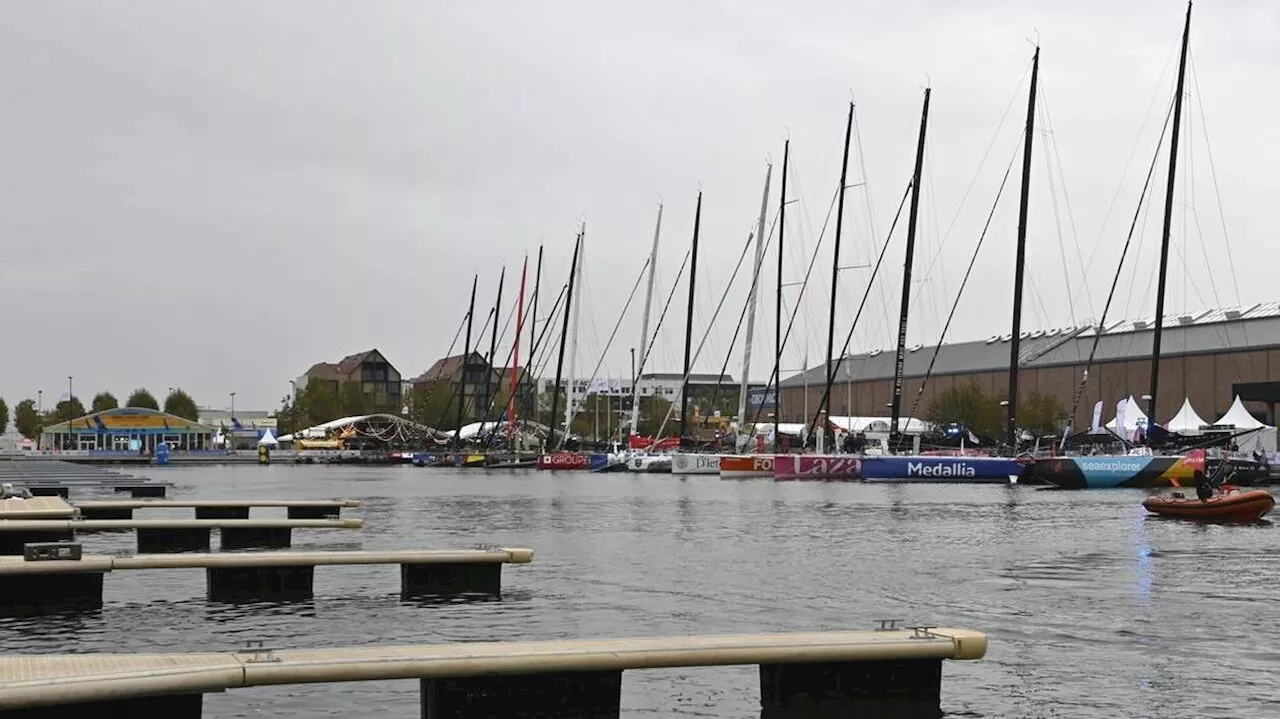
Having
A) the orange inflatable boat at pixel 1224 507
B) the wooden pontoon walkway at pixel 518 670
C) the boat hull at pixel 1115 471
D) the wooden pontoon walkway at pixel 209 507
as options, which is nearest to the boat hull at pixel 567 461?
the boat hull at pixel 1115 471

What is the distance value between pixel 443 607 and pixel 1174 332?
445ft

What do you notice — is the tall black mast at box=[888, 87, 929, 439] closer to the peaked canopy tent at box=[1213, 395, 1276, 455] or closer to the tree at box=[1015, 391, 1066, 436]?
the peaked canopy tent at box=[1213, 395, 1276, 455]

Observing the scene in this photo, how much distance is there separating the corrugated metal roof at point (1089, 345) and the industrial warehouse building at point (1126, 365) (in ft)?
0.43

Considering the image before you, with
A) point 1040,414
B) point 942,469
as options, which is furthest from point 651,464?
point 1040,414

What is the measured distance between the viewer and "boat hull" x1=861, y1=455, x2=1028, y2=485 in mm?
74125

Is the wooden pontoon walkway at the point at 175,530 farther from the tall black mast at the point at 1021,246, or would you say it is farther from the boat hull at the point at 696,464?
the boat hull at the point at 696,464

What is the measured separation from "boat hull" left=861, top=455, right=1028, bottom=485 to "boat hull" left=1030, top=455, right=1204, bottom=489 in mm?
3777


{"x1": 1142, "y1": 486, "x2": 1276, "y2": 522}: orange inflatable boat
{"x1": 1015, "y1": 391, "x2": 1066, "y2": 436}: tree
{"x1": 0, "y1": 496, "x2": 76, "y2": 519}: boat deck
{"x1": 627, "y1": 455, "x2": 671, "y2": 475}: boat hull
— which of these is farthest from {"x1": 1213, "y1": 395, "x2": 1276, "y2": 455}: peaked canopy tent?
{"x1": 0, "y1": 496, "x2": 76, "y2": 519}: boat deck

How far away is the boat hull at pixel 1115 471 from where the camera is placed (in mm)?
67438

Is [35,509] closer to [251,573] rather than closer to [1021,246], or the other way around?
[251,573]

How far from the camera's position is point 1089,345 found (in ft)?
502

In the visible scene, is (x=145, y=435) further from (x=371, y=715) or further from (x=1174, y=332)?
(x=371, y=715)

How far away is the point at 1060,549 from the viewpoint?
35.0 m

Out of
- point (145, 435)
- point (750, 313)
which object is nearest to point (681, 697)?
point (750, 313)
